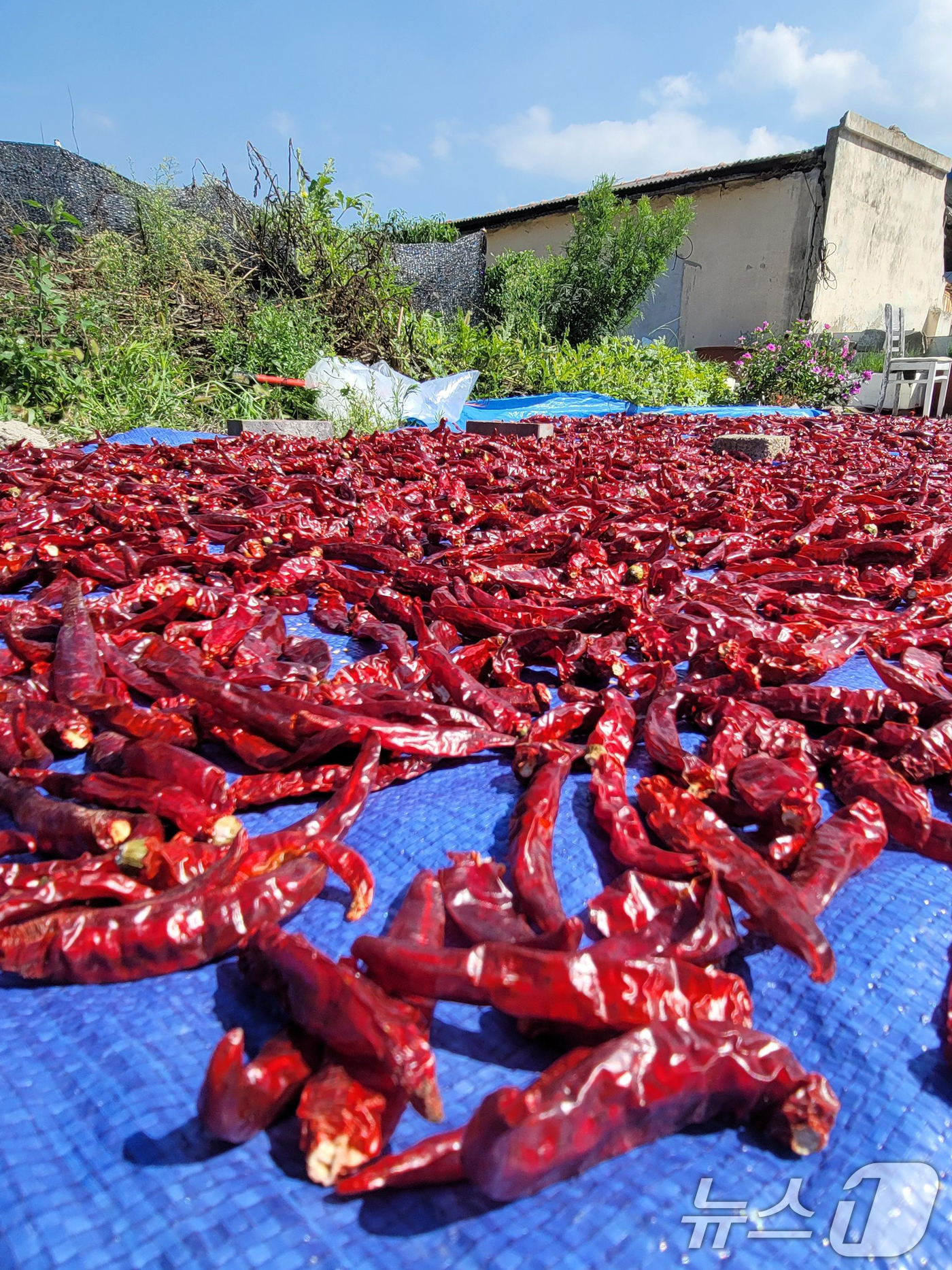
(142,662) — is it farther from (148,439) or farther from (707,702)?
(148,439)

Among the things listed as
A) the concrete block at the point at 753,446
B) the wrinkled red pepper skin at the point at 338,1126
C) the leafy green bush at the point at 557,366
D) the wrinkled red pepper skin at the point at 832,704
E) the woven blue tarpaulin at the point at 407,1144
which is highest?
the leafy green bush at the point at 557,366

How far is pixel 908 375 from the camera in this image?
18.1m

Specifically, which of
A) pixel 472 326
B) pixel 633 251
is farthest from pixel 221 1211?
pixel 633 251

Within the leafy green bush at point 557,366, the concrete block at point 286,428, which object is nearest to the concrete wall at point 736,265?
the leafy green bush at point 557,366

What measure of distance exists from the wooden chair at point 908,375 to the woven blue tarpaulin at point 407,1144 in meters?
19.1

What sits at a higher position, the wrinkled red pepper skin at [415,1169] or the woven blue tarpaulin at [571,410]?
the woven blue tarpaulin at [571,410]

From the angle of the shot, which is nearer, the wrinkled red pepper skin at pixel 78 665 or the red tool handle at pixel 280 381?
the wrinkled red pepper skin at pixel 78 665

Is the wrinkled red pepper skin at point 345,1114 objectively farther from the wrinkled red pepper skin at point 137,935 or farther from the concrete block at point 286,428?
the concrete block at point 286,428

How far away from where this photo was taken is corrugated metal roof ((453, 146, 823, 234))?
19156mm

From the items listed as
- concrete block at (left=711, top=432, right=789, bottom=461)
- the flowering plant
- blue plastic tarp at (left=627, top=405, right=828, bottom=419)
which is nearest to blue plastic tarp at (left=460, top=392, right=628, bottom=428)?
blue plastic tarp at (left=627, top=405, right=828, bottom=419)

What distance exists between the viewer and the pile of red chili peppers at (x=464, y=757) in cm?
113

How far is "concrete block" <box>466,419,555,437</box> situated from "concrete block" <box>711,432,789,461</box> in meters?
2.28

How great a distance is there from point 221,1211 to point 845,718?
2014mm

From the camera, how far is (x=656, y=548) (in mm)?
4281
